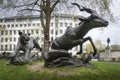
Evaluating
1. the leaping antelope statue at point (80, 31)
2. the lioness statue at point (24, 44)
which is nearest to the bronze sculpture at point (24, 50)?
the lioness statue at point (24, 44)

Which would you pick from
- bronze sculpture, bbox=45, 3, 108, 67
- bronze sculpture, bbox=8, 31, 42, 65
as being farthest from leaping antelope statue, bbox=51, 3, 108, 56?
bronze sculpture, bbox=8, 31, 42, 65

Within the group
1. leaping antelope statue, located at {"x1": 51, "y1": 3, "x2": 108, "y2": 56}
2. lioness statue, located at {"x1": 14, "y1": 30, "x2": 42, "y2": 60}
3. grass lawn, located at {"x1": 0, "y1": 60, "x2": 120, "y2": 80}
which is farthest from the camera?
lioness statue, located at {"x1": 14, "y1": 30, "x2": 42, "y2": 60}

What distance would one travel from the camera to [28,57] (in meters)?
19.0

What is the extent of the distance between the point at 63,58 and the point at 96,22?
7.84 ft

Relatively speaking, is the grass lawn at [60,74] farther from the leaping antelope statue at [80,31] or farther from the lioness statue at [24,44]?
the lioness statue at [24,44]

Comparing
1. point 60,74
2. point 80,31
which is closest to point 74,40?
point 80,31

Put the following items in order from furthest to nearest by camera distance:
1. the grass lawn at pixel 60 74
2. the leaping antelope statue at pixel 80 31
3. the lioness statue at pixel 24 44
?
the lioness statue at pixel 24 44, the leaping antelope statue at pixel 80 31, the grass lawn at pixel 60 74

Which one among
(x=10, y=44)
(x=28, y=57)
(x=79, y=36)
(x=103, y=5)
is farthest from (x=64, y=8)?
(x=10, y=44)

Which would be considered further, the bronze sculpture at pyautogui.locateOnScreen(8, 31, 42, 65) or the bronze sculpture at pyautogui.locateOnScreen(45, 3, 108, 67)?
the bronze sculpture at pyautogui.locateOnScreen(8, 31, 42, 65)

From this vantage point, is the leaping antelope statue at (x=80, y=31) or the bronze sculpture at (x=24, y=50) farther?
the bronze sculpture at (x=24, y=50)

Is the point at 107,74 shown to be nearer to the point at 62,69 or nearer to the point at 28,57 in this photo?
the point at 62,69

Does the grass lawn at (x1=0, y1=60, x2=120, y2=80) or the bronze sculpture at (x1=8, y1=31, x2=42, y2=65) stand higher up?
the bronze sculpture at (x1=8, y1=31, x2=42, y2=65)

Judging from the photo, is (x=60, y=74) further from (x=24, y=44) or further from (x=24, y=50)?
(x=24, y=44)

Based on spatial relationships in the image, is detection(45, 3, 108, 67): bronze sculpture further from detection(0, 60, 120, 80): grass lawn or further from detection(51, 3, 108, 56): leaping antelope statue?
detection(0, 60, 120, 80): grass lawn
